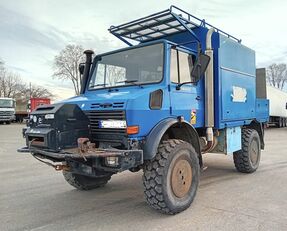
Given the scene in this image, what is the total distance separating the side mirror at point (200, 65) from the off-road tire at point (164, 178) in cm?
125

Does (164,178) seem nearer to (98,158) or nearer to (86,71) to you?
(98,158)

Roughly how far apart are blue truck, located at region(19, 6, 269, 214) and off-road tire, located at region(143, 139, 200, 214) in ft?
0.05

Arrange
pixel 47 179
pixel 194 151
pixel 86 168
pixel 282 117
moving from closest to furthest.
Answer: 1. pixel 86 168
2. pixel 194 151
3. pixel 47 179
4. pixel 282 117

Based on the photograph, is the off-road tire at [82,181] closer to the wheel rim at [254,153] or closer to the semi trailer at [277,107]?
Result: the wheel rim at [254,153]

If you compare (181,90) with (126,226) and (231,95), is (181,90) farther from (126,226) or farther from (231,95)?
(126,226)

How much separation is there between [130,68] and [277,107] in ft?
83.8

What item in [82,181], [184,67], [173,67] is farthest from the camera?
[82,181]

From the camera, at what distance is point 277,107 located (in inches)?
1134

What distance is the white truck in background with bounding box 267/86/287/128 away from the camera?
A: 90.1 feet

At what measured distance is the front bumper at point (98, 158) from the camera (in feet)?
15.0

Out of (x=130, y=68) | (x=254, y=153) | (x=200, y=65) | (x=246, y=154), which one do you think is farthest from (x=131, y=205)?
(x=254, y=153)

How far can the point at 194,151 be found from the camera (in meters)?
5.61

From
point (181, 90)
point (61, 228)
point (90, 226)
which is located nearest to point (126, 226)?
point (90, 226)

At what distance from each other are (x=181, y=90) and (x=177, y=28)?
176cm
